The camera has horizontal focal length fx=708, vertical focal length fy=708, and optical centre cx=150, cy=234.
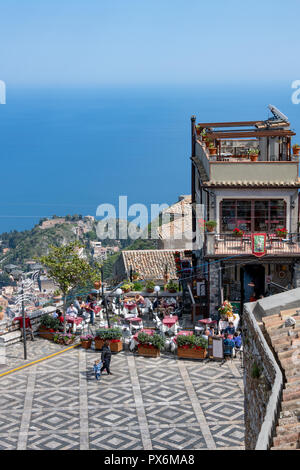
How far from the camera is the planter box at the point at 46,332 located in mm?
30031

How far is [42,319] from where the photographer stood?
3023 centimetres

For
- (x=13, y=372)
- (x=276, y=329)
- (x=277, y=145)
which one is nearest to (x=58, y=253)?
(x=13, y=372)

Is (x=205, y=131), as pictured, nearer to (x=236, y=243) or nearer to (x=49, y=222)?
(x=236, y=243)

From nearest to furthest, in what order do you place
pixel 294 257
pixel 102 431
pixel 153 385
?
pixel 102 431 → pixel 153 385 → pixel 294 257

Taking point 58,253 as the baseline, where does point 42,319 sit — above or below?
below

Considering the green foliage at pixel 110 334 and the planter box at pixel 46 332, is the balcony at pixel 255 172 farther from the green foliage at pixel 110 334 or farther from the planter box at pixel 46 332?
the planter box at pixel 46 332

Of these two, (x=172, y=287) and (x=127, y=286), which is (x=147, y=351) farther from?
(x=127, y=286)

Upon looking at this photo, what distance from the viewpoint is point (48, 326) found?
98.6ft

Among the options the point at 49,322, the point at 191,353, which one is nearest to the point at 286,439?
the point at 191,353

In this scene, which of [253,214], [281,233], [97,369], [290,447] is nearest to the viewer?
[290,447]

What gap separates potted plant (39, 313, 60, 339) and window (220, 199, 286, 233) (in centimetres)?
877

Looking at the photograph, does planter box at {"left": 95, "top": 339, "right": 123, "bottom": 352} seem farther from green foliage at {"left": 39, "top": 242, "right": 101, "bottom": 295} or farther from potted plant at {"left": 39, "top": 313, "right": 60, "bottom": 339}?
green foliage at {"left": 39, "top": 242, "right": 101, "bottom": 295}

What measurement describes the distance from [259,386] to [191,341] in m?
14.0
